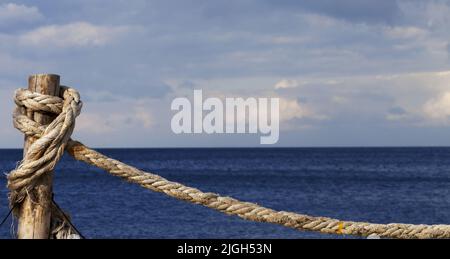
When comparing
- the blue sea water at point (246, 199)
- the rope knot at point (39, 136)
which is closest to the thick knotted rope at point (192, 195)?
the rope knot at point (39, 136)

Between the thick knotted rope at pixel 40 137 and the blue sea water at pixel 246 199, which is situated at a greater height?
the thick knotted rope at pixel 40 137

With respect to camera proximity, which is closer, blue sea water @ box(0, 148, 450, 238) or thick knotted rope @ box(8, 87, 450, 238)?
thick knotted rope @ box(8, 87, 450, 238)

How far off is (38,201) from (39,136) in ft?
1.31

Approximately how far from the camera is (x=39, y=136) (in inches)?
161

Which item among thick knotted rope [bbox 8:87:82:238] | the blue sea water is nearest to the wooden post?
thick knotted rope [bbox 8:87:82:238]

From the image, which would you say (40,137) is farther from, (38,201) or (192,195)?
(192,195)

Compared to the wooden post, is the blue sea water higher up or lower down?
lower down

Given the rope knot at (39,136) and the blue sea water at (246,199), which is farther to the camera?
the blue sea water at (246,199)

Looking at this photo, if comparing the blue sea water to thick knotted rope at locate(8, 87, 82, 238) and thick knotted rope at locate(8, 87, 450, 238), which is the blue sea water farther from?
thick knotted rope at locate(8, 87, 82, 238)

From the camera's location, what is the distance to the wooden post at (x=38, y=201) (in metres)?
4.13

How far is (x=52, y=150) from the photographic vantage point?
160 inches

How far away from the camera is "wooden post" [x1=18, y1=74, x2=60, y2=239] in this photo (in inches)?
163

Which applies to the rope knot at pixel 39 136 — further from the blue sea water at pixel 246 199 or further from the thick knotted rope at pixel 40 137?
the blue sea water at pixel 246 199
